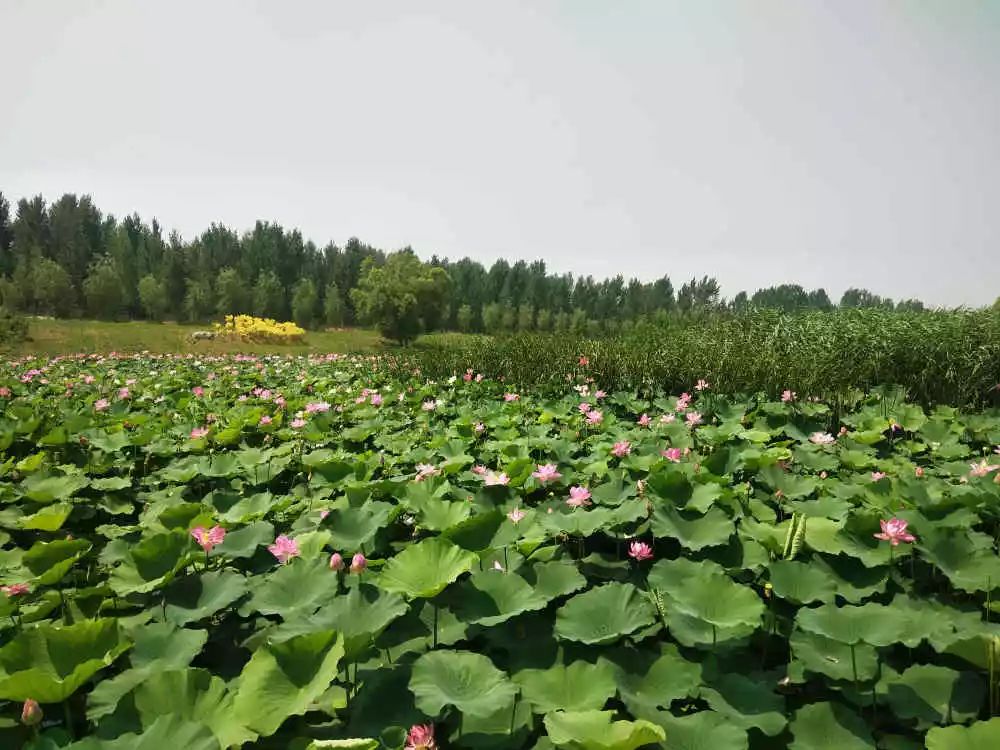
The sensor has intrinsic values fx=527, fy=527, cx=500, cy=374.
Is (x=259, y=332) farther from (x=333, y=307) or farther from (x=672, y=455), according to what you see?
(x=672, y=455)

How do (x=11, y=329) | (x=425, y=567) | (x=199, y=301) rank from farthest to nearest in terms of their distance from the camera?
(x=199, y=301), (x=11, y=329), (x=425, y=567)

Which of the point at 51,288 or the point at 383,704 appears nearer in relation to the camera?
the point at 383,704

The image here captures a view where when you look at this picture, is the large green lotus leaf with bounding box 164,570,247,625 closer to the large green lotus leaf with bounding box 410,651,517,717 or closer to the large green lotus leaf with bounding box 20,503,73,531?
the large green lotus leaf with bounding box 410,651,517,717

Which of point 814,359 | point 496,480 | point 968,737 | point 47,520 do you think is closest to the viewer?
point 968,737

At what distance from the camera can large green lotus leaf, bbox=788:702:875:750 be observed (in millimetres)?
1232

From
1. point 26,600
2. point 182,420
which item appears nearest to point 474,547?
point 26,600

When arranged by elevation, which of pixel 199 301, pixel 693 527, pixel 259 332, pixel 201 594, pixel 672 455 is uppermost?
pixel 199 301

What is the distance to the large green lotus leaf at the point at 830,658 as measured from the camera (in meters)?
1.40

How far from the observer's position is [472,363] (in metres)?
8.97

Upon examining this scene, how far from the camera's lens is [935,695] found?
1.33 metres

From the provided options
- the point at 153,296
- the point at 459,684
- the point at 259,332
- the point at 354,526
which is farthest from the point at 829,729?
the point at 153,296

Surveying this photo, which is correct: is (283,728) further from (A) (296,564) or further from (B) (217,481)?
(B) (217,481)

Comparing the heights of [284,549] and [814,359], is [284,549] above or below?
below

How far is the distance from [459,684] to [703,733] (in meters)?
0.59
